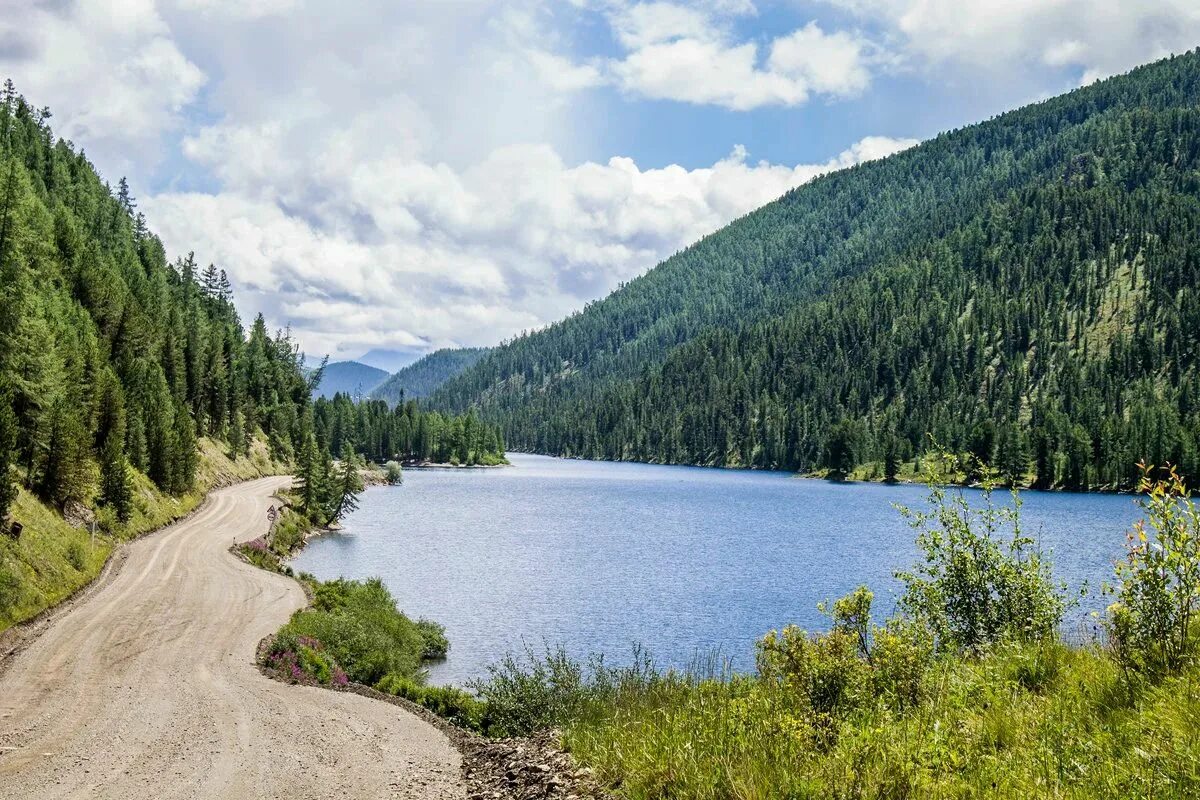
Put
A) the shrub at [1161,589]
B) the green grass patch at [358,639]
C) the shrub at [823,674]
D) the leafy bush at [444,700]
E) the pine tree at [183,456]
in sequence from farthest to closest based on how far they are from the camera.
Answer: the pine tree at [183,456] < the green grass patch at [358,639] < the leafy bush at [444,700] < the shrub at [823,674] < the shrub at [1161,589]

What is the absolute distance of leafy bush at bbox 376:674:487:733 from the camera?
2777 cm

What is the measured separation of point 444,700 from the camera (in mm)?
29531

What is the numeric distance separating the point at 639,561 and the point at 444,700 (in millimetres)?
49209

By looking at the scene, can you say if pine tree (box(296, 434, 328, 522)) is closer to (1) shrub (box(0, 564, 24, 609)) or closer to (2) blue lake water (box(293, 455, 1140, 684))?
(2) blue lake water (box(293, 455, 1140, 684))

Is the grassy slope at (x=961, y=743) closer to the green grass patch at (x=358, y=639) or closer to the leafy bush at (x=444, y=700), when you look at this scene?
the leafy bush at (x=444, y=700)

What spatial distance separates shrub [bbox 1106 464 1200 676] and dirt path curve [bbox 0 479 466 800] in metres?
14.5

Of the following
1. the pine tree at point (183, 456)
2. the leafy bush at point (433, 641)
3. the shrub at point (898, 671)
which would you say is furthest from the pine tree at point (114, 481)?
the shrub at point (898, 671)

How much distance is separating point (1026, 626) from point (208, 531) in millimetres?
62938

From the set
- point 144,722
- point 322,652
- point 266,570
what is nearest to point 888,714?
point 144,722

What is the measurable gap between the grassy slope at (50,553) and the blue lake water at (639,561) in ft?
45.7

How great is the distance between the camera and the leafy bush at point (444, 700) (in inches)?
1093

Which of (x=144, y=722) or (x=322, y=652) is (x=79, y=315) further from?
(x=144, y=722)

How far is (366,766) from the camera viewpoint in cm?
2108

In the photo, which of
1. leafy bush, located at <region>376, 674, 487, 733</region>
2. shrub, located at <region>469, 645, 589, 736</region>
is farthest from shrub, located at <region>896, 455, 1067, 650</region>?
leafy bush, located at <region>376, 674, 487, 733</region>
